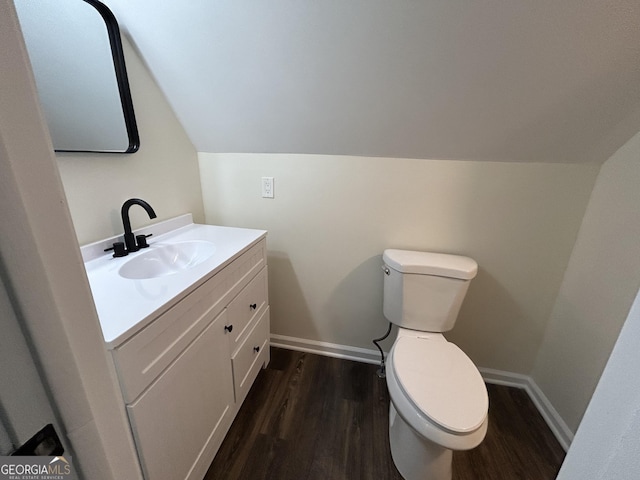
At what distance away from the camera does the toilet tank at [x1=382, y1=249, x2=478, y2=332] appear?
128cm

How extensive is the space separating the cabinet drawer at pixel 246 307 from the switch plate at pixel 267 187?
0.43 m

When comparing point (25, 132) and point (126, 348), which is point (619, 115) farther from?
point (126, 348)

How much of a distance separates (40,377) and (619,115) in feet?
5.69

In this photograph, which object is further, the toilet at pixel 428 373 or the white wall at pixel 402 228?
the white wall at pixel 402 228

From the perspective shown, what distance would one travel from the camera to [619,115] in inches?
40.3

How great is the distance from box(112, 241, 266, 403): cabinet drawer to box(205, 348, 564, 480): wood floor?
719 millimetres

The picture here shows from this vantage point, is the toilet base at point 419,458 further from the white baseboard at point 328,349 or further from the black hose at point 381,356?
the white baseboard at point 328,349

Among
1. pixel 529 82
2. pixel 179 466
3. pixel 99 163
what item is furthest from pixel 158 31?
pixel 179 466

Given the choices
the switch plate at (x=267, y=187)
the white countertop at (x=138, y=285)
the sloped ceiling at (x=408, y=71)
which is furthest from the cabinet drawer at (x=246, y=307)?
the sloped ceiling at (x=408, y=71)

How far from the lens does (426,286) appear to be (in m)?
1.30

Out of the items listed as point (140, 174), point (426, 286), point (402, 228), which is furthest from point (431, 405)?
point (140, 174)

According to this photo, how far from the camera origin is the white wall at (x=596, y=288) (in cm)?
107

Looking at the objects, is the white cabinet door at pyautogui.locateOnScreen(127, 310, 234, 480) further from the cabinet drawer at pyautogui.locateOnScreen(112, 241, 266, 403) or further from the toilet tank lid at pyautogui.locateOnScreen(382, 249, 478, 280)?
the toilet tank lid at pyautogui.locateOnScreen(382, 249, 478, 280)

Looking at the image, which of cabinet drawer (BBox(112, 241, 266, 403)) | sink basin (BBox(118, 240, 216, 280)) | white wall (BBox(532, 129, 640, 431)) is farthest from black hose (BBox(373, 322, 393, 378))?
sink basin (BBox(118, 240, 216, 280))
